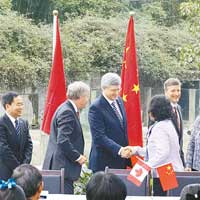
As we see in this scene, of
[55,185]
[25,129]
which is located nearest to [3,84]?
[25,129]

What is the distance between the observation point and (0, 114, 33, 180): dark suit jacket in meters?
3.83

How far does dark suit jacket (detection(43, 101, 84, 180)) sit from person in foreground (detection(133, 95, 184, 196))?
58 centimetres

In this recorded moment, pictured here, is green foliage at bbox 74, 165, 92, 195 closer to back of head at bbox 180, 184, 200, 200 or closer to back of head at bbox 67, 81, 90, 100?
back of head at bbox 67, 81, 90, 100

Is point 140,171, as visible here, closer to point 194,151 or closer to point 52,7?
point 194,151

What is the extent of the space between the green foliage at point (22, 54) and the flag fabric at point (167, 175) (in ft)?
20.8

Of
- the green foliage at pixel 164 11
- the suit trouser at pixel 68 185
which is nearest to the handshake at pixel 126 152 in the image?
the suit trouser at pixel 68 185

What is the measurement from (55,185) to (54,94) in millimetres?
1755

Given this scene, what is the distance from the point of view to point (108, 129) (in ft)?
13.3

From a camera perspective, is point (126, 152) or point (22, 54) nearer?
point (126, 152)

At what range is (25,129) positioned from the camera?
13.1ft

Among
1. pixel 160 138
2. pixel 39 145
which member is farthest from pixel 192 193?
pixel 39 145

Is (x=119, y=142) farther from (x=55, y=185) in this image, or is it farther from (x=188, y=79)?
(x=188, y=79)

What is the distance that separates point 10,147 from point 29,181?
1438 millimetres

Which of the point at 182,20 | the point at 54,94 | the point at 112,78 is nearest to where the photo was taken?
the point at 112,78
